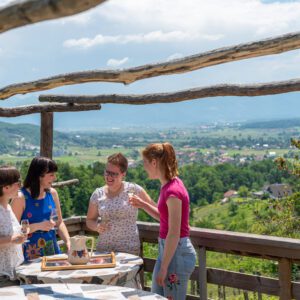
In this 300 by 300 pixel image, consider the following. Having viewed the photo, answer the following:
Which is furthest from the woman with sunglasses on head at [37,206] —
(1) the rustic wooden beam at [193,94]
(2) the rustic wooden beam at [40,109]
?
(2) the rustic wooden beam at [40,109]

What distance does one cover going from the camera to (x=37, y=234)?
3.80 m

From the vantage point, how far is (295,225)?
14.3 m

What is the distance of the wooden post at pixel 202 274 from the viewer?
155 inches

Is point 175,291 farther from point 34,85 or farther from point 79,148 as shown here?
point 79,148

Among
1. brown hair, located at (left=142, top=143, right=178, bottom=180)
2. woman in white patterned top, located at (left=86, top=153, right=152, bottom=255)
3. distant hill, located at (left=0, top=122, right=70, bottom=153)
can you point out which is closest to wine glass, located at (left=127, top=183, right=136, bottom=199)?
woman in white patterned top, located at (left=86, top=153, right=152, bottom=255)

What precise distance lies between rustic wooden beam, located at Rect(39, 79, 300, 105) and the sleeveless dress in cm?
117

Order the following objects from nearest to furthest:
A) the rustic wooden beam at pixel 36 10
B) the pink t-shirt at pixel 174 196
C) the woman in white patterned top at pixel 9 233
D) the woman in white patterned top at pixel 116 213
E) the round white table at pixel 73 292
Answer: the rustic wooden beam at pixel 36 10 < the round white table at pixel 73 292 < the pink t-shirt at pixel 174 196 < the woman in white patterned top at pixel 9 233 < the woman in white patterned top at pixel 116 213

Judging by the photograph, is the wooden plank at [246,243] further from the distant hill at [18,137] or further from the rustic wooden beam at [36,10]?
the distant hill at [18,137]

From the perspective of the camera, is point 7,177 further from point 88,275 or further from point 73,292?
point 73,292

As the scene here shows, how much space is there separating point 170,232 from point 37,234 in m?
0.95

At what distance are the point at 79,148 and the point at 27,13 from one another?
112m

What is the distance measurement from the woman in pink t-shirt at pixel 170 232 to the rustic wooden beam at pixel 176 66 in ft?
2.40

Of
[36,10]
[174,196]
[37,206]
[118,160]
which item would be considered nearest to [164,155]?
[174,196]

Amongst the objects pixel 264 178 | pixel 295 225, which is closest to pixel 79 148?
pixel 264 178
